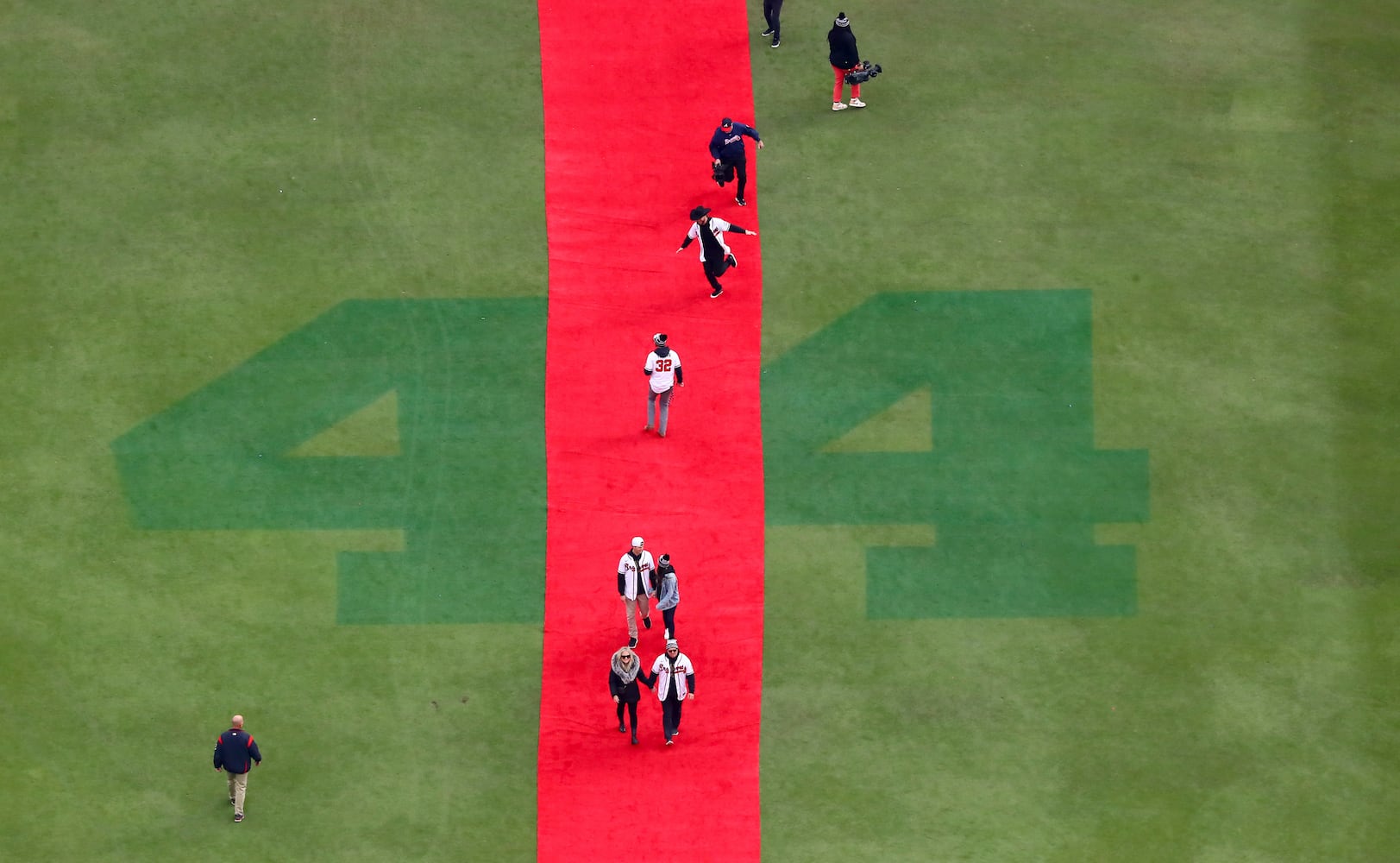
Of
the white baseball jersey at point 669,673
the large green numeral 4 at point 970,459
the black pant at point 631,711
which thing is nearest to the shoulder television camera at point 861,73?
the large green numeral 4 at point 970,459

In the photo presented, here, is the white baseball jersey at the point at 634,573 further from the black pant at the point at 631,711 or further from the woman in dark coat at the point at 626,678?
the black pant at the point at 631,711

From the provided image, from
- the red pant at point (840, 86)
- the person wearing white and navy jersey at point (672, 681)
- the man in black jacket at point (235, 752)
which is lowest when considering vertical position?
the man in black jacket at point (235, 752)

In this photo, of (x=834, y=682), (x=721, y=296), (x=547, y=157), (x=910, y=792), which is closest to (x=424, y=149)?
(x=547, y=157)

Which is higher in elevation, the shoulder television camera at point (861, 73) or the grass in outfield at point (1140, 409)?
the shoulder television camera at point (861, 73)

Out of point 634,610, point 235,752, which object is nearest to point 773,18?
point 634,610

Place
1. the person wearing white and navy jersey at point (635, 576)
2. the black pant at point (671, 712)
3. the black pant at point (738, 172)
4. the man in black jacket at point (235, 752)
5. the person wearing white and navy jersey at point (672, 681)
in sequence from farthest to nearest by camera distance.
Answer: the black pant at point (738, 172)
the person wearing white and navy jersey at point (635, 576)
the black pant at point (671, 712)
the person wearing white and navy jersey at point (672, 681)
the man in black jacket at point (235, 752)

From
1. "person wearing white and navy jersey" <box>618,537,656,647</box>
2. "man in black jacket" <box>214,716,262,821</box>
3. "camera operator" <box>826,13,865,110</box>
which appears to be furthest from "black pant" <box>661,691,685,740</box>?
"camera operator" <box>826,13,865,110</box>

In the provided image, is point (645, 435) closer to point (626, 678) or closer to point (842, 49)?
point (626, 678)

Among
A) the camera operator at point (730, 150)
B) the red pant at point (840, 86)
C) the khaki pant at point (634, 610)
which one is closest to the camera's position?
the khaki pant at point (634, 610)
